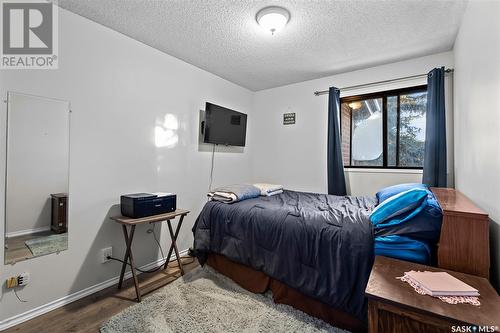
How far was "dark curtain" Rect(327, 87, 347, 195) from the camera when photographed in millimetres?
3148

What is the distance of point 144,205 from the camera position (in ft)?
7.12

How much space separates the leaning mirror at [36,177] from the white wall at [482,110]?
2973 mm

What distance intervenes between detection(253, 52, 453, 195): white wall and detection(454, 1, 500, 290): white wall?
701 millimetres

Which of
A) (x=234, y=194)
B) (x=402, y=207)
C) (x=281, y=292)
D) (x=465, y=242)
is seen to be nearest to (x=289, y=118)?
(x=234, y=194)

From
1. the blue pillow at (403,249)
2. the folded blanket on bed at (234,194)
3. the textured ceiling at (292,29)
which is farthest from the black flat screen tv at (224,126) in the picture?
the blue pillow at (403,249)

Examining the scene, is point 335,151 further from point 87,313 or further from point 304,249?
point 87,313

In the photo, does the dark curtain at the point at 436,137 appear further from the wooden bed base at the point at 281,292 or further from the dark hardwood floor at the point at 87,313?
the dark hardwood floor at the point at 87,313

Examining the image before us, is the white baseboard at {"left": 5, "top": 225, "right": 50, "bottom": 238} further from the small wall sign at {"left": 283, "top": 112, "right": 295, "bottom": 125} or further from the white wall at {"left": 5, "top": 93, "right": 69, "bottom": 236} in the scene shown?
the small wall sign at {"left": 283, "top": 112, "right": 295, "bottom": 125}

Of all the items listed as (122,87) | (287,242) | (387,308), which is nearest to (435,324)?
(387,308)

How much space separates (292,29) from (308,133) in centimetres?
171

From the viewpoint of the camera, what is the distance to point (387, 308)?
1017mm

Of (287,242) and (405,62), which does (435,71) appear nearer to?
(405,62)

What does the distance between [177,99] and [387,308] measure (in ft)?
9.18

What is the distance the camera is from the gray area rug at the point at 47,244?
5.96 ft
